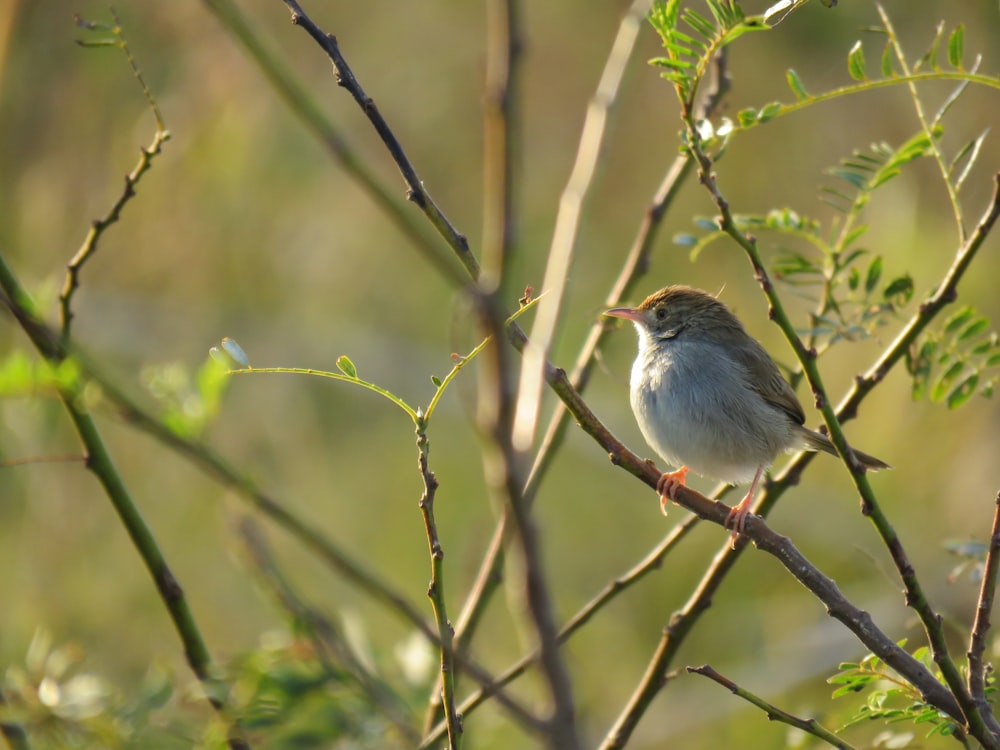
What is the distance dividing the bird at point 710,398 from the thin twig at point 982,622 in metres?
1.84

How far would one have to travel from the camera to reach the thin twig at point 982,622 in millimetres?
1680

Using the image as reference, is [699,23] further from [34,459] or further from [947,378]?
[34,459]

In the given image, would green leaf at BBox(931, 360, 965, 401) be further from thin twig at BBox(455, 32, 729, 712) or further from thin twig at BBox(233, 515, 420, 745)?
thin twig at BBox(233, 515, 420, 745)

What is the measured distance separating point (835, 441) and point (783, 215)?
0.73 metres

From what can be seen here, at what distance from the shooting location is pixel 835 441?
1.82 meters

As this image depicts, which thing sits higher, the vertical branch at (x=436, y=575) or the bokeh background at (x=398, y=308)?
the bokeh background at (x=398, y=308)

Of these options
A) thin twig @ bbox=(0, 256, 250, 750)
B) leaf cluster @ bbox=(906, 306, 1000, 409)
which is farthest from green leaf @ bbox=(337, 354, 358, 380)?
leaf cluster @ bbox=(906, 306, 1000, 409)

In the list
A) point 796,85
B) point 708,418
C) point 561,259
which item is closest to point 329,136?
point 561,259

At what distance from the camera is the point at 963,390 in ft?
7.83

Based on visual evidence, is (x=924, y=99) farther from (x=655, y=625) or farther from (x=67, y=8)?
(x=67, y=8)

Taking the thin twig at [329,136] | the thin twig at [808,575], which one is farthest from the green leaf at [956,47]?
the thin twig at [329,136]

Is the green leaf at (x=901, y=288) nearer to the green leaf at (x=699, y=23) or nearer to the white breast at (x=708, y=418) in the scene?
the green leaf at (x=699, y=23)

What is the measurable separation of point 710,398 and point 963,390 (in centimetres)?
140

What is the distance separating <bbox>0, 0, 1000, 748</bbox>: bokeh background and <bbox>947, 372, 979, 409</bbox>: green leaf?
9.33 feet
